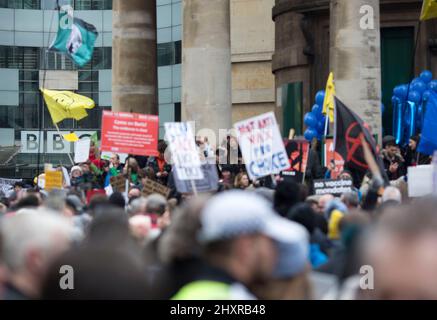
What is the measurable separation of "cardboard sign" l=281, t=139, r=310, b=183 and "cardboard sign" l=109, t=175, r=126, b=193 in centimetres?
305

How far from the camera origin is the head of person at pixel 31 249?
6266mm

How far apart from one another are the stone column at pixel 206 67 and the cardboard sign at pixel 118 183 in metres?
6.97

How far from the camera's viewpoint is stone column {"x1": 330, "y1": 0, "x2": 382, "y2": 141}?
88.3ft

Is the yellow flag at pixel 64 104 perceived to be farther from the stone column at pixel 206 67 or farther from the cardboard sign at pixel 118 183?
the cardboard sign at pixel 118 183

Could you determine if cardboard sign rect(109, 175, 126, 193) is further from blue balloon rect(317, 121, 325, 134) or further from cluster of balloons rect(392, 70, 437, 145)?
cluster of balloons rect(392, 70, 437, 145)

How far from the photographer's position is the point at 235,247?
5918 mm

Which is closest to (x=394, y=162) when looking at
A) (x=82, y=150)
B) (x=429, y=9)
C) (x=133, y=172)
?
(x=133, y=172)

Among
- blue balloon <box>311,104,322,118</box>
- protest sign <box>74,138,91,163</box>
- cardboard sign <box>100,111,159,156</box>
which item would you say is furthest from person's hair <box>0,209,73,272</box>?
blue balloon <box>311,104,322,118</box>

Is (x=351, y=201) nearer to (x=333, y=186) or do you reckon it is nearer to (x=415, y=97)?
(x=333, y=186)

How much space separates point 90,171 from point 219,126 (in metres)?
3.41

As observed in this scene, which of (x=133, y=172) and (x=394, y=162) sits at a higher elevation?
(x=394, y=162)

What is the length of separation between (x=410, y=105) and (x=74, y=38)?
8665mm

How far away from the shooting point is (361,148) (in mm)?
19828
